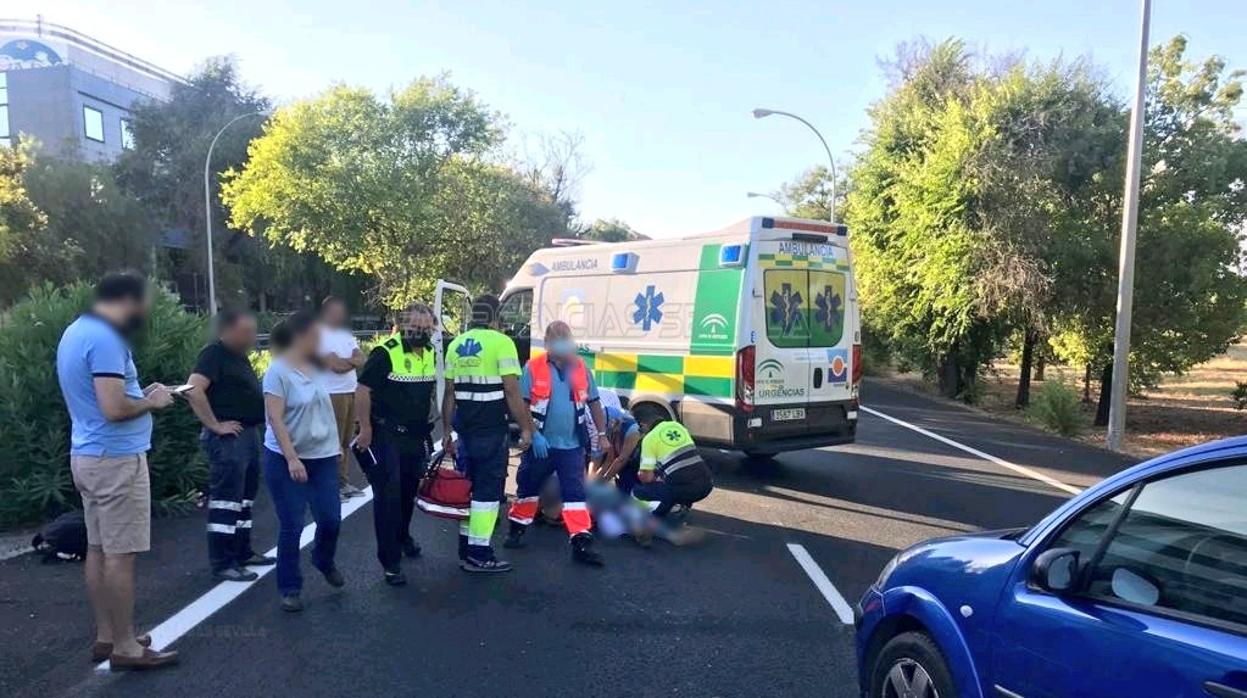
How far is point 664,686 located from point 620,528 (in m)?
2.75

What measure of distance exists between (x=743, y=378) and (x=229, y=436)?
451 centimetres

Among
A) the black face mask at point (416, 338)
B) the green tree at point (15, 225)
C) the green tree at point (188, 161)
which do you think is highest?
the green tree at point (188, 161)

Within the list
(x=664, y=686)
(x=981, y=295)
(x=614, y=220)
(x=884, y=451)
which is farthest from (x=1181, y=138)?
(x=614, y=220)

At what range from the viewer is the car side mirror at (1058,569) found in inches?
94.4

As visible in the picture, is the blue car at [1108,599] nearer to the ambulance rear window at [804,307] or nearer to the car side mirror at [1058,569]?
the car side mirror at [1058,569]

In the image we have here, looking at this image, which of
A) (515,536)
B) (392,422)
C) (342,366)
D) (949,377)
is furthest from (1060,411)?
(392,422)

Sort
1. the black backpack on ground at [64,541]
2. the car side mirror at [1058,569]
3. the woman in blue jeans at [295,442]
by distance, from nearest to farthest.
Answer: the car side mirror at [1058,569], the woman in blue jeans at [295,442], the black backpack on ground at [64,541]

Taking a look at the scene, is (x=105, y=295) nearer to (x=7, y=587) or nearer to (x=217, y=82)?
(x=7, y=587)

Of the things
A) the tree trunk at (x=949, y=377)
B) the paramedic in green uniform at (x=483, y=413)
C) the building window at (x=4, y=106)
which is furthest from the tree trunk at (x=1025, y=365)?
the building window at (x=4, y=106)

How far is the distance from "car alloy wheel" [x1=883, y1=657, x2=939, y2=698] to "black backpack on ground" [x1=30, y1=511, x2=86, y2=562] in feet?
17.5

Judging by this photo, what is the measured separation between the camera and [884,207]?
20125 mm

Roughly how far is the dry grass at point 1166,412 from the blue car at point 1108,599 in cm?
1106

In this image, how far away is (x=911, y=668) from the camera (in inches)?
117

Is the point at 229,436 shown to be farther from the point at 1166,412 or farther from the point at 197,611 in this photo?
the point at 1166,412
